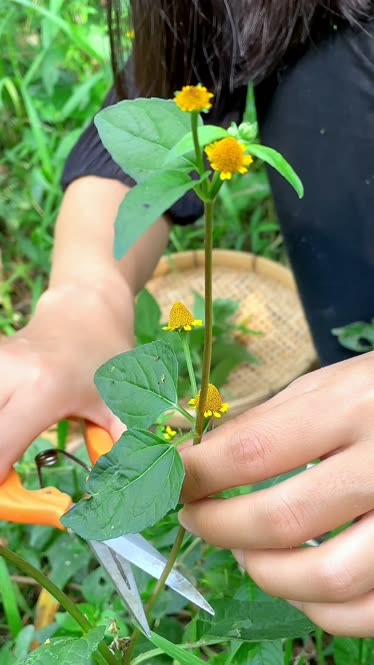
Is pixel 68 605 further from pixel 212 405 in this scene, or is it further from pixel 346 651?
pixel 346 651

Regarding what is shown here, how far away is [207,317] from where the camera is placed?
36 centimetres

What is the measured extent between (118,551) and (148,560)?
25 millimetres

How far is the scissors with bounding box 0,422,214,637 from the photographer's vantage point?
533mm

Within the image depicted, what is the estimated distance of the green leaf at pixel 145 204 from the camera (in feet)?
0.96

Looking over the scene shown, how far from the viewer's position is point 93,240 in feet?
2.71

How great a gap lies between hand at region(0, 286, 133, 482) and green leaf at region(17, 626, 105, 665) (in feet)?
0.53

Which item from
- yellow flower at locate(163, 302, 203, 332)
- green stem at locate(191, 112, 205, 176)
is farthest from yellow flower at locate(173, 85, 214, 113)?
yellow flower at locate(163, 302, 203, 332)

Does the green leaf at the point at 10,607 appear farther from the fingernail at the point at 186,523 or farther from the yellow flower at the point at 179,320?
the yellow flower at the point at 179,320

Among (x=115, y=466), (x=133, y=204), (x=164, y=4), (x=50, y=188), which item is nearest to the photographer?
(x=133, y=204)

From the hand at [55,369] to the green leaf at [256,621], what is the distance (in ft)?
0.53

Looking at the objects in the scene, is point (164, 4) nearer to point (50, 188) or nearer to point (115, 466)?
point (115, 466)

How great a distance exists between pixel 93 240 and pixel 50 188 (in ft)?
1.88

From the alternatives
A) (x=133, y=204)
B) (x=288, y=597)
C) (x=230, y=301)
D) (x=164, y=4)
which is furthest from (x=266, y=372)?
(x=133, y=204)

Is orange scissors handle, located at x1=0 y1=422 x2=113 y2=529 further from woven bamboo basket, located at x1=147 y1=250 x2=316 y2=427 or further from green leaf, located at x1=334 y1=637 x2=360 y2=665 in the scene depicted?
woven bamboo basket, located at x1=147 y1=250 x2=316 y2=427
